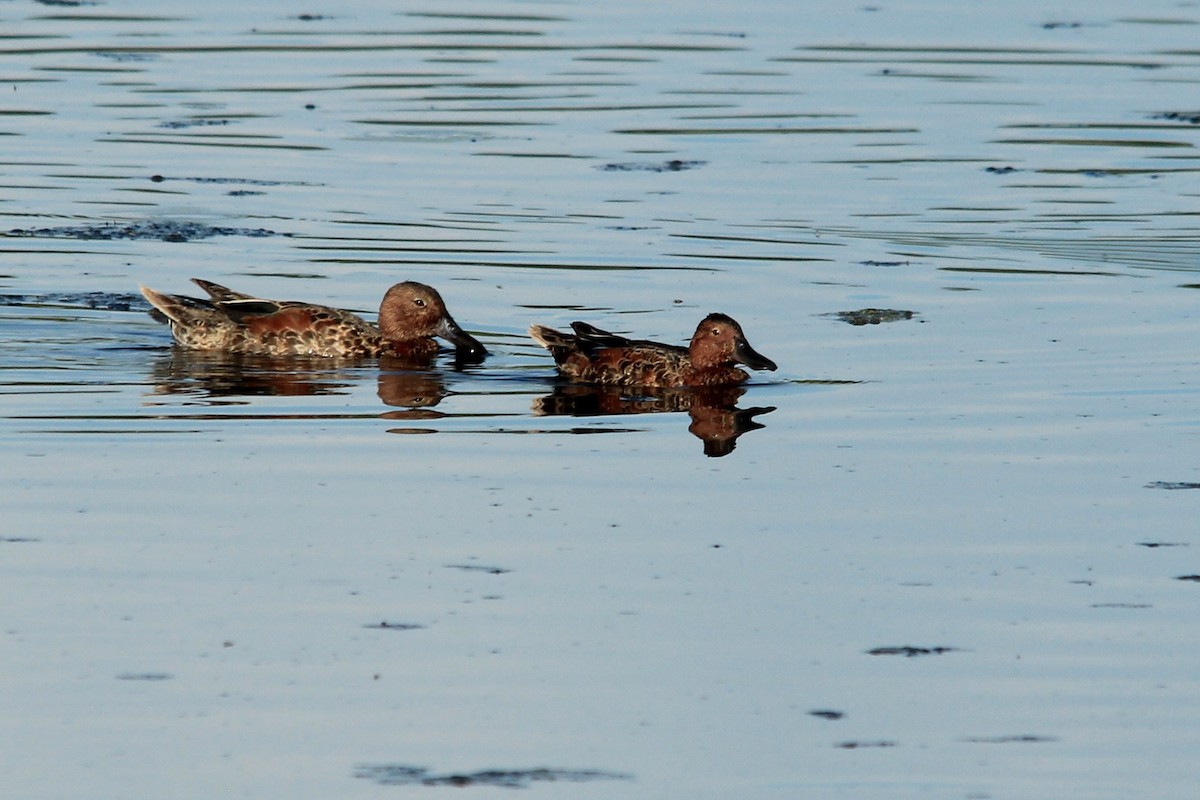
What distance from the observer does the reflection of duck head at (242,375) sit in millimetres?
12867

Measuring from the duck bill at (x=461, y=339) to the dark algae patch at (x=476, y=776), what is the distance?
7238 millimetres

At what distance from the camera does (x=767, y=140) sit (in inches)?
842

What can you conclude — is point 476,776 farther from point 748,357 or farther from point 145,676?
point 748,357

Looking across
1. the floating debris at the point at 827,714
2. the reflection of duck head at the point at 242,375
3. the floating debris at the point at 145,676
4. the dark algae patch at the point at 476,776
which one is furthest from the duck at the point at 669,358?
the dark algae patch at the point at 476,776

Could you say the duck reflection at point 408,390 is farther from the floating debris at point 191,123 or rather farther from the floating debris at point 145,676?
the floating debris at point 191,123

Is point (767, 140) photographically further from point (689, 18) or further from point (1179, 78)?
point (689, 18)

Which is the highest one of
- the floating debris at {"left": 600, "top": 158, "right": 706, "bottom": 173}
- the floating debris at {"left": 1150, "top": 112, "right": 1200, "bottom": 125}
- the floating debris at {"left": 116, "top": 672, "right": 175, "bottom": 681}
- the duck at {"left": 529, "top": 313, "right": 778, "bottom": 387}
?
the floating debris at {"left": 1150, "top": 112, "right": 1200, "bottom": 125}

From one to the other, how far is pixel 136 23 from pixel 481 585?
2099 centimetres

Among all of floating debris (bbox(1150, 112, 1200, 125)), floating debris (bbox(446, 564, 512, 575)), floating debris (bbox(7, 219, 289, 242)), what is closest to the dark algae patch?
floating debris (bbox(446, 564, 512, 575))

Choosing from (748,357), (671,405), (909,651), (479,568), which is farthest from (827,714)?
(748,357)

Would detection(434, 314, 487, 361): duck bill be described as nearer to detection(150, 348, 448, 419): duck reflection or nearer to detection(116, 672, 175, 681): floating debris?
detection(150, 348, 448, 419): duck reflection

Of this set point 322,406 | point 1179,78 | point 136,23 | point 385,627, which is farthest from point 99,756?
point 136,23

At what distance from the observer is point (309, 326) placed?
46.1 ft

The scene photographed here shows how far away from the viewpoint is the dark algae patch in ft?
22.2
